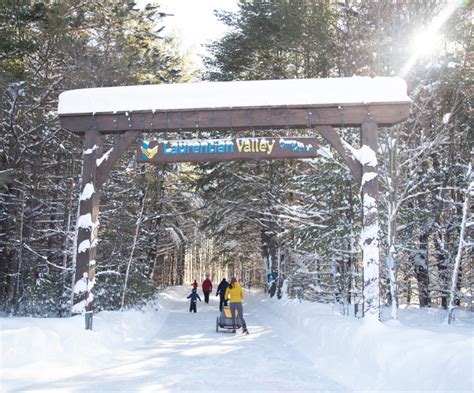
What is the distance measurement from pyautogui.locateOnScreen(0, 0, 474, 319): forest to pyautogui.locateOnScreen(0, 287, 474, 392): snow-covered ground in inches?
99.8

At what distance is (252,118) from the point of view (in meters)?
9.93

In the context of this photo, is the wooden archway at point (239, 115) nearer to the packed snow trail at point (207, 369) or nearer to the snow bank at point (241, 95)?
the snow bank at point (241, 95)

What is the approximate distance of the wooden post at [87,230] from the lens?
32.3ft

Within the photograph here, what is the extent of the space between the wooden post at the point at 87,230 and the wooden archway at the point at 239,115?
21 mm

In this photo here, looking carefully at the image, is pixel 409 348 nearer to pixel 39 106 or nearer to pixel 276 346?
pixel 276 346

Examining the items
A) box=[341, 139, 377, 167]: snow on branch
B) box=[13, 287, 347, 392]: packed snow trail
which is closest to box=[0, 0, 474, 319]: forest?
box=[341, 139, 377, 167]: snow on branch

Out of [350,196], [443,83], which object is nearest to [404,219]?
[350,196]

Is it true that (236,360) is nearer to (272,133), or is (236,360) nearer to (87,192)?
(87,192)

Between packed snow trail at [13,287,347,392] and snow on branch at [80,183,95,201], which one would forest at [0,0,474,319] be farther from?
packed snow trail at [13,287,347,392]

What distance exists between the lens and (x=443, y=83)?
1410cm

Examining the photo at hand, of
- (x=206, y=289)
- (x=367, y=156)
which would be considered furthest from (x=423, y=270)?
(x=206, y=289)

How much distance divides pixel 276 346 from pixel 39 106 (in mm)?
10830

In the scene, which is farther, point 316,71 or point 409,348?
point 316,71

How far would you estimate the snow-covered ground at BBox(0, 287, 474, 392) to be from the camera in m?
5.83
